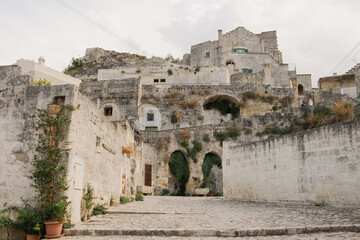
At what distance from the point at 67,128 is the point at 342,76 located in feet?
136

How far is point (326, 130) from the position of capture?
9367 mm

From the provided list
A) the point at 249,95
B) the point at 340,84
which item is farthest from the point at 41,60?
the point at 340,84

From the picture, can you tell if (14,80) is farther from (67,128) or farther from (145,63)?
(145,63)

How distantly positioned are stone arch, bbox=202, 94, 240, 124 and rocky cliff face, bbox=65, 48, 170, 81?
11.1m

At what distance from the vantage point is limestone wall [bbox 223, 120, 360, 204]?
869cm

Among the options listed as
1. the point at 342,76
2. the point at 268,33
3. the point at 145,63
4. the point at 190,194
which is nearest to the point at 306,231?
the point at 190,194

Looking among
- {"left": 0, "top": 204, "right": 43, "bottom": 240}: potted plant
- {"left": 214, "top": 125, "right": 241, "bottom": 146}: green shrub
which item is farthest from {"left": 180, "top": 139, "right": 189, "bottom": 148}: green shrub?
{"left": 0, "top": 204, "right": 43, "bottom": 240}: potted plant

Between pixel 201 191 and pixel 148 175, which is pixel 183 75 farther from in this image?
pixel 201 191

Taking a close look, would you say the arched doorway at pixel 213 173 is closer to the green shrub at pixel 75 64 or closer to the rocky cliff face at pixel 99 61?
the rocky cliff face at pixel 99 61

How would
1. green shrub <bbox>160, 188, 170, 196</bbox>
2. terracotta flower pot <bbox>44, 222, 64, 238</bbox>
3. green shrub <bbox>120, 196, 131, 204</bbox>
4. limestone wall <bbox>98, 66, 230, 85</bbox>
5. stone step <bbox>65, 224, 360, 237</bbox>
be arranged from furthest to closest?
limestone wall <bbox>98, 66, 230, 85</bbox> → green shrub <bbox>160, 188, 170, 196</bbox> → green shrub <bbox>120, 196, 131, 204</bbox> → terracotta flower pot <bbox>44, 222, 64, 238</bbox> → stone step <bbox>65, 224, 360, 237</bbox>

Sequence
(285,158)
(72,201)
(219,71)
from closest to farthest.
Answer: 1. (72,201)
2. (285,158)
3. (219,71)

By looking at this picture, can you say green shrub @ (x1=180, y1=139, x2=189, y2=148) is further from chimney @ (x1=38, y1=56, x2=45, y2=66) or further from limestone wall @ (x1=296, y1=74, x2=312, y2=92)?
limestone wall @ (x1=296, y1=74, x2=312, y2=92)

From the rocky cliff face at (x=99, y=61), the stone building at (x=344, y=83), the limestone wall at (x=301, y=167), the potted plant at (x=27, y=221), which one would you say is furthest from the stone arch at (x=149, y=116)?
the potted plant at (x=27, y=221)

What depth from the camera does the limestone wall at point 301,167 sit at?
869 centimetres
